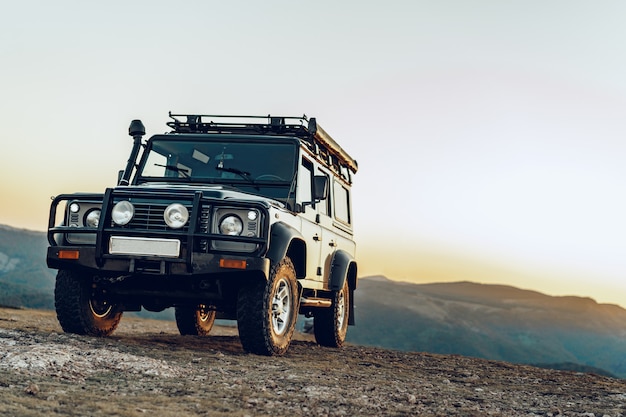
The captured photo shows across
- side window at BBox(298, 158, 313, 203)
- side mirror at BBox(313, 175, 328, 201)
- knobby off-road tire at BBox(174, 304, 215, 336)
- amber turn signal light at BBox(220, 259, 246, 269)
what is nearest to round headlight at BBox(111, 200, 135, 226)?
amber turn signal light at BBox(220, 259, 246, 269)

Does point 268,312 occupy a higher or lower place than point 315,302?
lower

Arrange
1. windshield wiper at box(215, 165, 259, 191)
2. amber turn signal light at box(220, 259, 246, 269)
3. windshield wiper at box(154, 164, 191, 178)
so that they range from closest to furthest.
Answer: amber turn signal light at box(220, 259, 246, 269), windshield wiper at box(215, 165, 259, 191), windshield wiper at box(154, 164, 191, 178)

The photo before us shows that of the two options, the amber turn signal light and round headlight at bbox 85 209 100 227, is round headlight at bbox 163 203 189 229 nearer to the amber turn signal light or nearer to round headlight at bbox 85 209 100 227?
the amber turn signal light

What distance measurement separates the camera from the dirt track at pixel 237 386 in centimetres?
440

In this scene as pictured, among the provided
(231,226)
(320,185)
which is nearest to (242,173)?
(320,185)

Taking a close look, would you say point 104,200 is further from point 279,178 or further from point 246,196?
point 279,178

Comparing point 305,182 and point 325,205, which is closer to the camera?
point 305,182

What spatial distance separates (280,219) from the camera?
7223 mm

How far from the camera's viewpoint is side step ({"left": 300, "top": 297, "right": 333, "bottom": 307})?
8.44m

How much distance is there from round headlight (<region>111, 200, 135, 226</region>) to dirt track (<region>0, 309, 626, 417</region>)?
3.95 feet

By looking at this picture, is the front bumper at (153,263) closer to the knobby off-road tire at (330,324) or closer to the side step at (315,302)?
the side step at (315,302)

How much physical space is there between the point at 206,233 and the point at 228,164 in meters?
1.60

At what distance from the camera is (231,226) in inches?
270

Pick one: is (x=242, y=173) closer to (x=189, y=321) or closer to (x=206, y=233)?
(x=206, y=233)
